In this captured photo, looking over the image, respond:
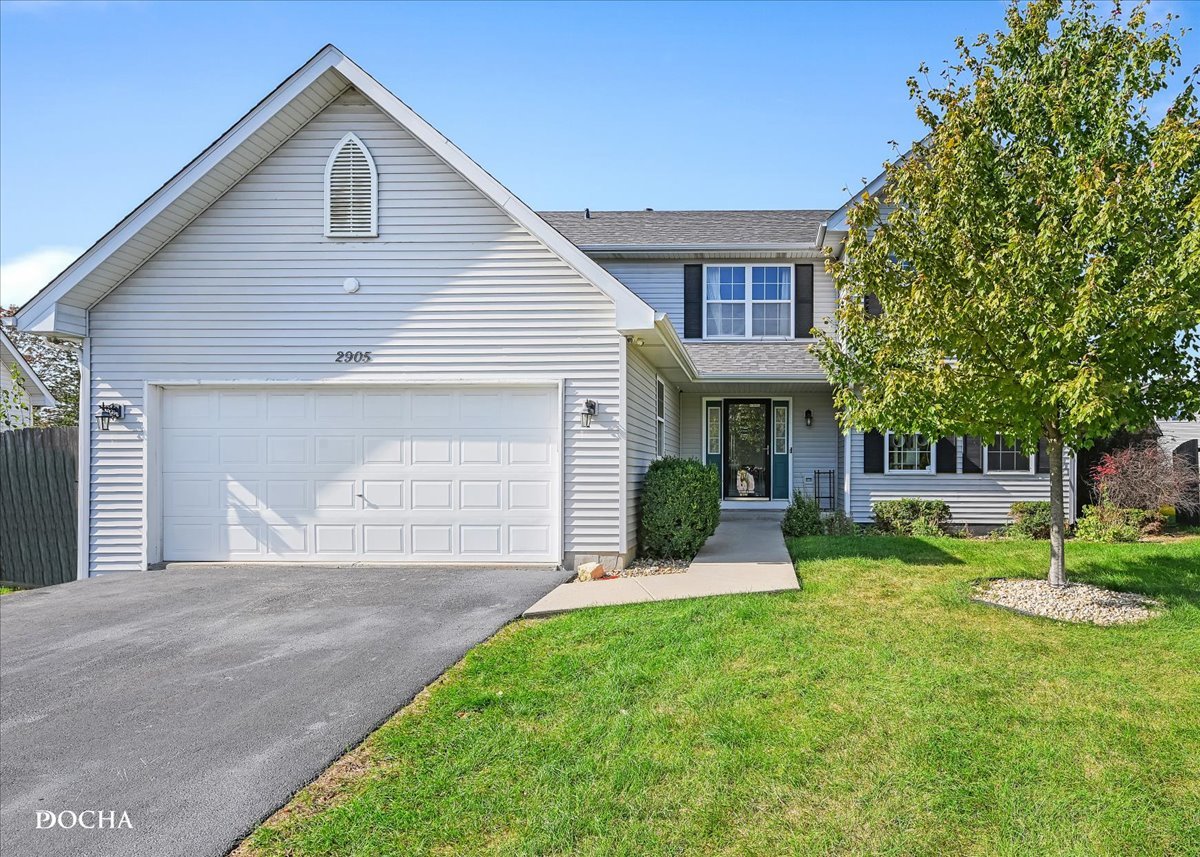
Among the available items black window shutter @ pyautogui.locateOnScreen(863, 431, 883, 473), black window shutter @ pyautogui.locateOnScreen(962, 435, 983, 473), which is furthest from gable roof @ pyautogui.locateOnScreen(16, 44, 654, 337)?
black window shutter @ pyautogui.locateOnScreen(962, 435, 983, 473)

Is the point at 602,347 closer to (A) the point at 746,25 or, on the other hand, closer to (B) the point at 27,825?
(A) the point at 746,25

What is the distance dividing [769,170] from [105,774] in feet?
43.2

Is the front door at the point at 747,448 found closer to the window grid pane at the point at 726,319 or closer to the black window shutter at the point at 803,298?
the window grid pane at the point at 726,319

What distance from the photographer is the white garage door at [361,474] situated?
945 cm

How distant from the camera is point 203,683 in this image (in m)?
5.23

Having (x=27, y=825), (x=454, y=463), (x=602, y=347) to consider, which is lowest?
(x=27, y=825)

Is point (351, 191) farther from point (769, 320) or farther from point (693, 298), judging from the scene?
point (769, 320)

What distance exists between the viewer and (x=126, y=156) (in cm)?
1062

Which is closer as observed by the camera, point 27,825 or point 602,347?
point 27,825

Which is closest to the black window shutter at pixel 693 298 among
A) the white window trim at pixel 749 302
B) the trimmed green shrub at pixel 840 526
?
the white window trim at pixel 749 302

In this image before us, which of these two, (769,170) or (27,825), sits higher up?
(769,170)

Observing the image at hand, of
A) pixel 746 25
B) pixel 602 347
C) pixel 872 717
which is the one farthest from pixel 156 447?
pixel 746 25

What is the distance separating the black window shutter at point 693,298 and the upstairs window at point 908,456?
14.1ft

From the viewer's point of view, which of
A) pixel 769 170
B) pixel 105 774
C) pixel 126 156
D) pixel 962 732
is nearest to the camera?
pixel 105 774
